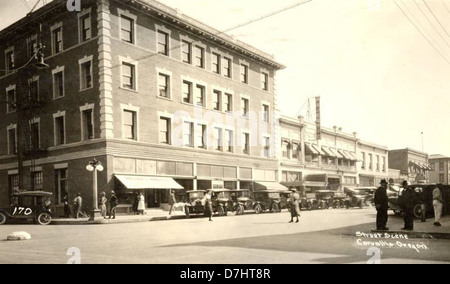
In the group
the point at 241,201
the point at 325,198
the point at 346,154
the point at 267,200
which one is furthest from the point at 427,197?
the point at 325,198

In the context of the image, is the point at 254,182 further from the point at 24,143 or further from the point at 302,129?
the point at 24,143

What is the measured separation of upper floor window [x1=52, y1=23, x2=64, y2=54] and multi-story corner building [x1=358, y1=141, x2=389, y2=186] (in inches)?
866

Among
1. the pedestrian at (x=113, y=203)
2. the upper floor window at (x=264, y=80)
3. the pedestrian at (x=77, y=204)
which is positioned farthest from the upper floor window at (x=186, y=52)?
the pedestrian at (x=77, y=204)

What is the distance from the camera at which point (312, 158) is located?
113ft

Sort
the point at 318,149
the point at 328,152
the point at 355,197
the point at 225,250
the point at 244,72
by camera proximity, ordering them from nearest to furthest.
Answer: the point at 225,250
the point at 244,72
the point at 328,152
the point at 318,149
the point at 355,197

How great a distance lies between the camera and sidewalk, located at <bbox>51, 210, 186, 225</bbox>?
19984 millimetres

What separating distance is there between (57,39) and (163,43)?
5283mm

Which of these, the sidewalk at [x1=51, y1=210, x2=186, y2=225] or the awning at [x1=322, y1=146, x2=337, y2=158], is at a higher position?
the awning at [x1=322, y1=146, x2=337, y2=158]

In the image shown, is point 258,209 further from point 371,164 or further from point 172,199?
point 371,164

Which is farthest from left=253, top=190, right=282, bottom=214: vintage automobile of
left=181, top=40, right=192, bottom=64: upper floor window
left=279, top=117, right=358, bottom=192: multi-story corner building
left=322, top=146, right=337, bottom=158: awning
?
left=181, top=40, right=192, bottom=64: upper floor window

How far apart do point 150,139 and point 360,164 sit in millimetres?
19863

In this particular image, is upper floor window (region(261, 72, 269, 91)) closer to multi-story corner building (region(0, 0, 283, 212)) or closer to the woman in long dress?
multi-story corner building (region(0, 0, 283, 212))
